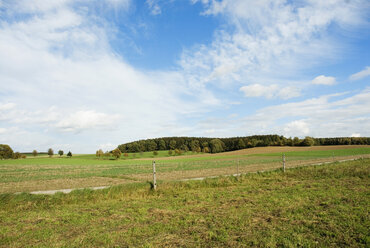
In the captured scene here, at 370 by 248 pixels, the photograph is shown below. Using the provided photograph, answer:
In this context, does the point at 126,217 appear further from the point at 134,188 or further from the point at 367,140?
the point at 367,140

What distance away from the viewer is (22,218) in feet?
26.5

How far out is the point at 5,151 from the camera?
3910 inches

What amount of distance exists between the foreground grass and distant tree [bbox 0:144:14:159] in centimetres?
11324

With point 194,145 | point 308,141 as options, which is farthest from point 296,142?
point 194,145

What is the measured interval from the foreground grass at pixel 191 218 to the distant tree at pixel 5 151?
11324 cm

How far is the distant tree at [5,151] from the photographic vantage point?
98.3 metres

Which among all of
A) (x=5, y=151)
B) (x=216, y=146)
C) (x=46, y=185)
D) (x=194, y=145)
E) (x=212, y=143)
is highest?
(x=5, y=151)

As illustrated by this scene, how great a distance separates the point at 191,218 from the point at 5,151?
121 metres

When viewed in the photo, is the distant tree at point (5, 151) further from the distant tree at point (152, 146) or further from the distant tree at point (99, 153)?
the distant tree at point (152, 146)

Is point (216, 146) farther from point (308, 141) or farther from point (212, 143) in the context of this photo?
point (308, 141)

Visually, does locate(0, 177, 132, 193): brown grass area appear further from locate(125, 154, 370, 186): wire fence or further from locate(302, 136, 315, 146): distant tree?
→ locate(302, 136, 315, 146): distant tree

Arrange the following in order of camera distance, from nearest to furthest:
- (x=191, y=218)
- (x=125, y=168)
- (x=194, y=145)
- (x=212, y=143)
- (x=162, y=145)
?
(x=191, y=218)
(x=125, y=168)
(x=194, y=145)
(x=212, y=143)
(x=162, y=145)

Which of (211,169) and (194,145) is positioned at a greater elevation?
(194,145)

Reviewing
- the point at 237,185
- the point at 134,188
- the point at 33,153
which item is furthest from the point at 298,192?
the point at 33,153
